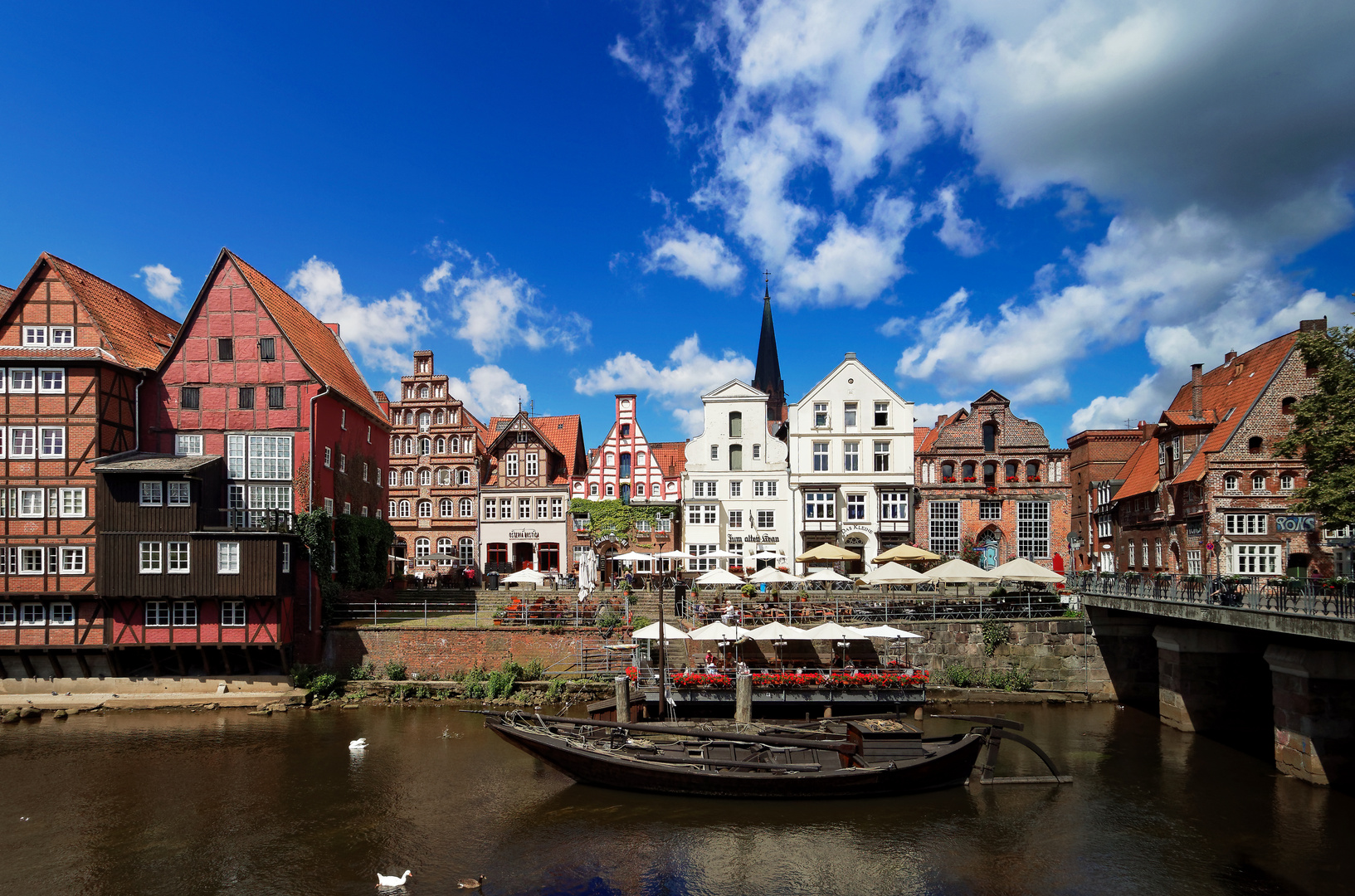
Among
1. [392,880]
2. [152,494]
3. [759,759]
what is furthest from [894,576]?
[152,494]

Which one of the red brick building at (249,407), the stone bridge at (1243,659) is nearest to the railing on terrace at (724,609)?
the stone bridge at (1243,659)

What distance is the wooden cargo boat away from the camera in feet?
62.7

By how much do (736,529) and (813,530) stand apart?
170 inches

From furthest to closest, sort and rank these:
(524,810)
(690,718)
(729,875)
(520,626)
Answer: (520,626)
(690,718)
(524,810)
(729,875)

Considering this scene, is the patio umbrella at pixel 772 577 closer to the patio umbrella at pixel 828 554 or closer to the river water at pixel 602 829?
the patio umbrella at pixel 828 554

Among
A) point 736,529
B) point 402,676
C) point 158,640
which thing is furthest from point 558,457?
point 158,640

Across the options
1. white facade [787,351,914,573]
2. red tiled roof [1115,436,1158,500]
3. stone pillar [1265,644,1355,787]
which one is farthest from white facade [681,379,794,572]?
stone pillar [1265,644,1355,787]

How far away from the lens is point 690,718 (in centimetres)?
2580

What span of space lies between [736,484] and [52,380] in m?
31.1

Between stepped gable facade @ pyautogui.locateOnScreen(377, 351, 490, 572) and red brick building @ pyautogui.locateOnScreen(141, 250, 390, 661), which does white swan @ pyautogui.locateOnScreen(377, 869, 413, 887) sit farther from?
stepped gable facade @ pyautogui.locateOnScreen(377, 351, 490, 572)

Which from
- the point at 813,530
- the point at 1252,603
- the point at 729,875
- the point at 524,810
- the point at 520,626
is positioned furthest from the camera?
the point at 813,530

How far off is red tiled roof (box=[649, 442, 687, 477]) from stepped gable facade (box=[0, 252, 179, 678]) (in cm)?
2703

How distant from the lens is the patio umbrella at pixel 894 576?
31.5 meters

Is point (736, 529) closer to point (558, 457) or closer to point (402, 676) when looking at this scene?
point (558, 457)
